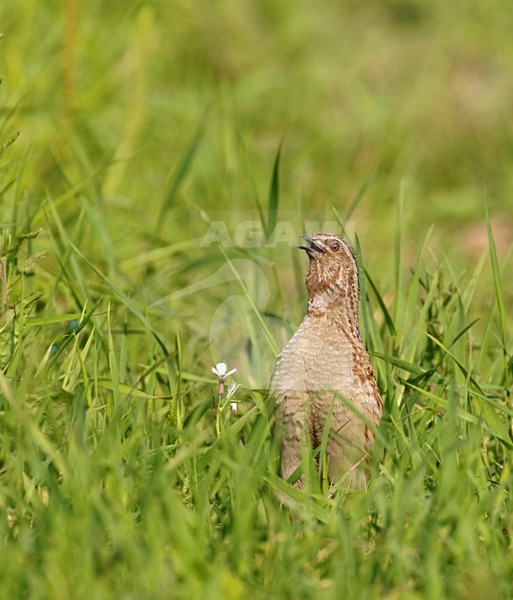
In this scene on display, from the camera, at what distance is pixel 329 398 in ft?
13.8

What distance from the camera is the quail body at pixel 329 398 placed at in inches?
165

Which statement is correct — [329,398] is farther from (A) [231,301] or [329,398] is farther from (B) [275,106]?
(B) [275,106]

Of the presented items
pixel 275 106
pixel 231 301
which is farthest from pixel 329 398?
pixel 275 106

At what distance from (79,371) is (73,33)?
9.63 ft

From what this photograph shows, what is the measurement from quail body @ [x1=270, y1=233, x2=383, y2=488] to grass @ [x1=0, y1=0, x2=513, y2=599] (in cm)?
13

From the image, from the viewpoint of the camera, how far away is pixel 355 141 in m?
8.85

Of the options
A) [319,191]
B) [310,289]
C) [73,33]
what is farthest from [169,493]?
[319,191]

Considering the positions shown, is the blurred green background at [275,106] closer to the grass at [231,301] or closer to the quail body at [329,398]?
the grass at [231,301]

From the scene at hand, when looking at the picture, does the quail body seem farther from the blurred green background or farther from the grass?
the blurred green background

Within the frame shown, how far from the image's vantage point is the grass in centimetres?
330

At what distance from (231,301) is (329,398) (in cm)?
138

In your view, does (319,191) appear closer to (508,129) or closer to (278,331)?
(508,129)

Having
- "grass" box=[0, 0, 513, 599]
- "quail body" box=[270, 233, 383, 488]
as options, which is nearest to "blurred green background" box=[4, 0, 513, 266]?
"grass" box=[0, 0, 513, 599]

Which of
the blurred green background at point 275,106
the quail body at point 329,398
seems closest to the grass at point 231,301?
the blurred green background at point 275,106
